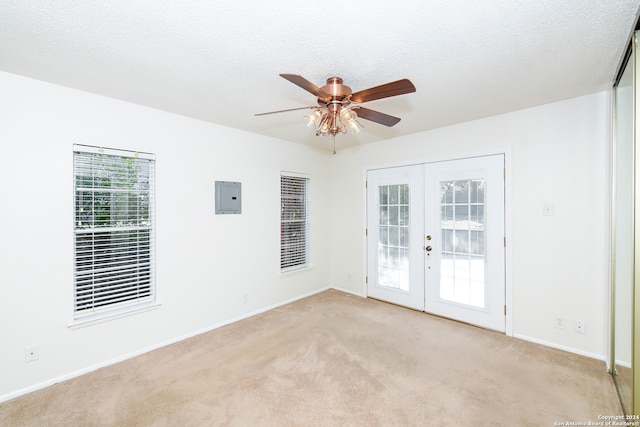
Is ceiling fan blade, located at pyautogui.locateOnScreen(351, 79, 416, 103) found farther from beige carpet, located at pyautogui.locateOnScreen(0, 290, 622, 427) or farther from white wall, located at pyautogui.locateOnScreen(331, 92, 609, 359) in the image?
beige carpet, located at pyautogui.locateOnScreen(0, 290, 622, 427)

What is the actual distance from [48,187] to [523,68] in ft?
12.7

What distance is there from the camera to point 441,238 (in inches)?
143

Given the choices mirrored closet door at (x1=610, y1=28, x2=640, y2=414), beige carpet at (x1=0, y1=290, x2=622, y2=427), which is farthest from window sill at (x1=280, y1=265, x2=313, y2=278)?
mirrored closet door at (x1=610, y1=28, x2=640, y2=414)

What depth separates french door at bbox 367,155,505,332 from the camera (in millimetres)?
3219

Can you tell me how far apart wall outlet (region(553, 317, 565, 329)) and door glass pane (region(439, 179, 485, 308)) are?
65cm

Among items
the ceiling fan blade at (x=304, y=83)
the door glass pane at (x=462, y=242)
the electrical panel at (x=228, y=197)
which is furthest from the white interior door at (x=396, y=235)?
the ceiling fan blade at (x=304, y=83)

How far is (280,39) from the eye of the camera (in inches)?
68.6

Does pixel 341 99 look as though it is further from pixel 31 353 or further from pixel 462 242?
pixel 31 353

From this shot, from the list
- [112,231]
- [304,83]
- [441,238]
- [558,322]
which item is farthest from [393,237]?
[112,231]

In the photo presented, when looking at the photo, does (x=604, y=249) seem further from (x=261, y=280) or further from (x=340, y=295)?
(x=261, y=280)

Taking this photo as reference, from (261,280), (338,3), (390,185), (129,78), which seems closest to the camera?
(338,3)

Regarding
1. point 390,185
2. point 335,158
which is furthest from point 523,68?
point 335,158

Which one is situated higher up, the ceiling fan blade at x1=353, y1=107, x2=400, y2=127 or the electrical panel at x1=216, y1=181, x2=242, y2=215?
the ceiling fan blade at x1=353, y1=107, x2=400, y2=127

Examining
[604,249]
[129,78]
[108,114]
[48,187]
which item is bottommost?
[604,249]
